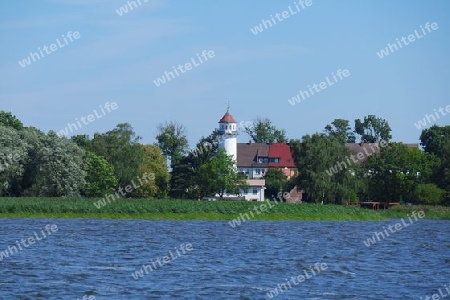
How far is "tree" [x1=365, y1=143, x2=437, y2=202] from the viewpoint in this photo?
109 metres

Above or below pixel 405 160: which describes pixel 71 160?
above

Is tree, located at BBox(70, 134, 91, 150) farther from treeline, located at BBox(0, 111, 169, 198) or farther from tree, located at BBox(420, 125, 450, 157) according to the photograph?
tree, located at BBox(420, 125, 450, 157)

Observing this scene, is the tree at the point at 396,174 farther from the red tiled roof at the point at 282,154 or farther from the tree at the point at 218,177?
the red tiled roof at the point at 282,154

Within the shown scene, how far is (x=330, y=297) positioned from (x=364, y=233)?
99.5 ft

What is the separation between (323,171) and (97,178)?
79.5 ft

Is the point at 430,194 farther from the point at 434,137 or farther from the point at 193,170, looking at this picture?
the point at 434,137

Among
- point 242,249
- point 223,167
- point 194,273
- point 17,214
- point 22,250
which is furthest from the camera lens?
point 223,167

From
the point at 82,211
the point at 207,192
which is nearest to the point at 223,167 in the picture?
the point at 207,192

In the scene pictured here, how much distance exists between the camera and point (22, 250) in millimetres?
38812

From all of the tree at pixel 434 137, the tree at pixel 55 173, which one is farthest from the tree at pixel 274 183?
the tree at pixel 55 173

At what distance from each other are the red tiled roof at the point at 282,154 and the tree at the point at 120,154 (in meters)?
35.9

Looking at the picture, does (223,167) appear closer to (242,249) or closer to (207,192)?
(207,192)

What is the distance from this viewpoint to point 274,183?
122 meters

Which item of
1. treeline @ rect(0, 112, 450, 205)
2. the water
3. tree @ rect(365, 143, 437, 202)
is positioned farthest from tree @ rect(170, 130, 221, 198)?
the water
